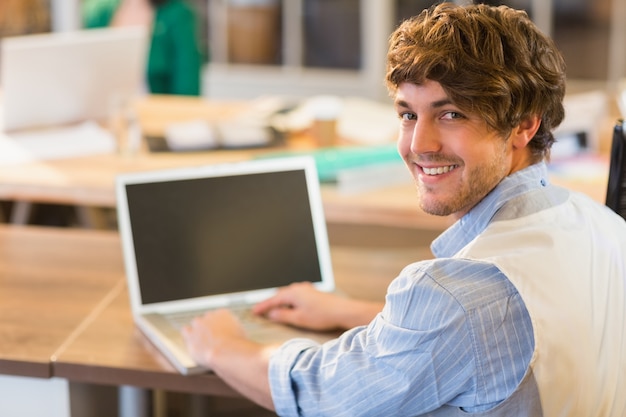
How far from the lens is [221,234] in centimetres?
200

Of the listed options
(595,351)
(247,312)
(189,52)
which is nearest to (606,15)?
(189,52)

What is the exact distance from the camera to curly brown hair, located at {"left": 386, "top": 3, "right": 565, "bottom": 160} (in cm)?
138

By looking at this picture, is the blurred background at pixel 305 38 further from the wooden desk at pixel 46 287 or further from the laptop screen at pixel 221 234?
the laptop screen at pixel 221 234

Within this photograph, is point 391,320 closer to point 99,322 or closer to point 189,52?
point 99,322

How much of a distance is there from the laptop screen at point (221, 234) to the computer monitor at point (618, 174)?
59 centimetres

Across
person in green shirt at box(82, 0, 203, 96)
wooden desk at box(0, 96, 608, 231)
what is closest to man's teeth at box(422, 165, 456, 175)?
wooden desk at box(0, 96, 608, 231)

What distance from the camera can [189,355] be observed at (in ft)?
5.82

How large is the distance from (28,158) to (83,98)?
43 centimetres

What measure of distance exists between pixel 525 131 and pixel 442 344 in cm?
35

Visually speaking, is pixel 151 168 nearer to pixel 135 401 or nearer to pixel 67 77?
pixel 67 77

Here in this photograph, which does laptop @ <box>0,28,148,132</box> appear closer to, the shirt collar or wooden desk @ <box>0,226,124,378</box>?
wooden desk @ <box>0,226,124,378</box>

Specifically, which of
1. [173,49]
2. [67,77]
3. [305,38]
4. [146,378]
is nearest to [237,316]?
[146,378]

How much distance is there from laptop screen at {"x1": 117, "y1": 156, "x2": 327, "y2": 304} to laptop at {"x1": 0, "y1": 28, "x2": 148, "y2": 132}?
4.81 feet

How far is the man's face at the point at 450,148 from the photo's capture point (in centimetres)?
142
